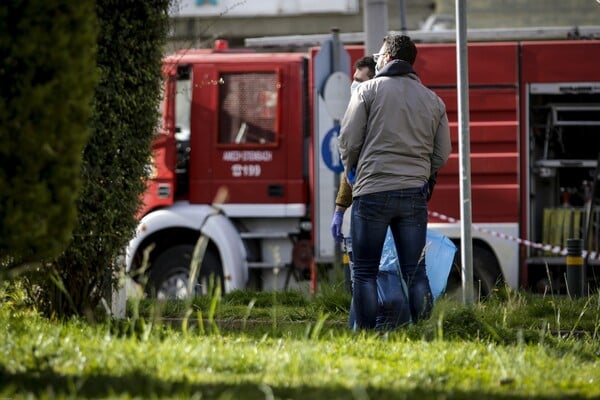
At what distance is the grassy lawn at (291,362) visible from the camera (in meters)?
5.17

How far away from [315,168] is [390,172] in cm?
553

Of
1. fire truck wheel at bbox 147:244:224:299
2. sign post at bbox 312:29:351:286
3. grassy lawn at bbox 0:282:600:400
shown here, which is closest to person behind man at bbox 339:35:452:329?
grassy lawn at bbox 0:282:600:400

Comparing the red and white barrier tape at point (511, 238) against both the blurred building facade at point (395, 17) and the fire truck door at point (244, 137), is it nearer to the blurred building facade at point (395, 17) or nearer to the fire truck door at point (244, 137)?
the fire truck door at point (244, 137)

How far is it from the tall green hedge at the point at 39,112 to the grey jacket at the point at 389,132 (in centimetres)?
236

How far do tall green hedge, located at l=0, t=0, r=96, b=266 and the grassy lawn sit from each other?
2.07 feet

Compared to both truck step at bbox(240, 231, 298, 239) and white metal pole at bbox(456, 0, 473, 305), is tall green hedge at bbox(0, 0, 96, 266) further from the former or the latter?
truck step at bbox(240, 231, 298, 239)

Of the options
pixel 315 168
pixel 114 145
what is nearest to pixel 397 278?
pixel 114 145

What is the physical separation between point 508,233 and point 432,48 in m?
2.08

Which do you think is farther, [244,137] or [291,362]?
[244,137]

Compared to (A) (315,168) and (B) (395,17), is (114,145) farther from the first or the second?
(B) (395,17)

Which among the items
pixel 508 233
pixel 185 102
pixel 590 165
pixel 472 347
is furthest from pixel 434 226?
pixel 472 347

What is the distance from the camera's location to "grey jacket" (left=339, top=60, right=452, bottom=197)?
25.0 feet

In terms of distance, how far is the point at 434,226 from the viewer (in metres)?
12.9

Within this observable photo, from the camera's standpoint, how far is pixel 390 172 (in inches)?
299
